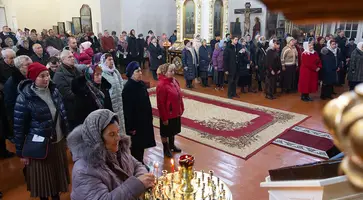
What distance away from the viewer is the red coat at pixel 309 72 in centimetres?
798

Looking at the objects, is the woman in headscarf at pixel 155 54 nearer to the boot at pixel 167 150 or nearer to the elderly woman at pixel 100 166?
the boot at pixel 167 150

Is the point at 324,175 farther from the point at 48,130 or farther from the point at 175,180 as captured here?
the point at 48,130

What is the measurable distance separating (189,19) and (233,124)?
8886 millimetres

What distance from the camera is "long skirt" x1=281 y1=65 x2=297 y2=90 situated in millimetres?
8938

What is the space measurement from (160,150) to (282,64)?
17.4ft

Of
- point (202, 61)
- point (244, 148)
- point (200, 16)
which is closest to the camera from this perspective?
point (244, 148)

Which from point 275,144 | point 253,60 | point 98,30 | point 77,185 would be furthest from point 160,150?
point 98,30

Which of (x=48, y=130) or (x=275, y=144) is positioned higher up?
(x=48, y=130)

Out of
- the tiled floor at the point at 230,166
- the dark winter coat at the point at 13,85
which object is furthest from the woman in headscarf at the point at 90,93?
the tiled floor at the point at 230,166

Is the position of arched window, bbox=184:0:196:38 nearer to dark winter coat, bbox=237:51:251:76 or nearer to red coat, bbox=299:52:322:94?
dark winter coat, bbox=237:51:251:76

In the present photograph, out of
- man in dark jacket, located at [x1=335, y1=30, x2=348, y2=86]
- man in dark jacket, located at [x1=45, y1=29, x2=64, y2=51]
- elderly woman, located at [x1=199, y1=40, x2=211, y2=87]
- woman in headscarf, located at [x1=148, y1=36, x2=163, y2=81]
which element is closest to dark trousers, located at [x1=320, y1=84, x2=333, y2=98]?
man in dark jacket, located at [x1=335, y1=30, x2=348, y2=86]

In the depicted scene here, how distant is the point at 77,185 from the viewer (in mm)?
1963

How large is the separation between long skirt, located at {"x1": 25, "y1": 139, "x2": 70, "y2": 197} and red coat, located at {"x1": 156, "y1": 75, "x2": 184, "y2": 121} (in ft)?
5.58

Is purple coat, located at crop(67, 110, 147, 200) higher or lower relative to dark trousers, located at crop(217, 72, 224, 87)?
higher
